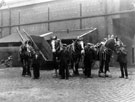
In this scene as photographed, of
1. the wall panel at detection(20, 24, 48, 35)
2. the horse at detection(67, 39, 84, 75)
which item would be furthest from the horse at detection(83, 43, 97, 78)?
the wall panel at detection(20, 24, 48, 35)

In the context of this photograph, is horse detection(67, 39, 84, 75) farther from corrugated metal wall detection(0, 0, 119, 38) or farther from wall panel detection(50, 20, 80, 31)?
wall panel detection(50, 20, 80, 31)

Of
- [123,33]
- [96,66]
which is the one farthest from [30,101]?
[123,33]

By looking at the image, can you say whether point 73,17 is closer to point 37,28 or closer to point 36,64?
A: point 37,28

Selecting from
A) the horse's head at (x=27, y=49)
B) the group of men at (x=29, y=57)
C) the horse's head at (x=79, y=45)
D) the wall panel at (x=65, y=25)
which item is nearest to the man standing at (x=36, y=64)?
the group of men at (x=29, y=57)

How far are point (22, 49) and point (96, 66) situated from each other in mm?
9711

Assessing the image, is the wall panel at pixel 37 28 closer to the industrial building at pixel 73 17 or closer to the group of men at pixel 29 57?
the industrial building at pixel 73 17

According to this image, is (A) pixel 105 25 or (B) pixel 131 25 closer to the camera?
(A) pixel 105 25

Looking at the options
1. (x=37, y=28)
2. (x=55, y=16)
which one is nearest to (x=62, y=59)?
(x=55, y=16)

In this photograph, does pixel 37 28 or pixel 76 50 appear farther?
pixel 37 28

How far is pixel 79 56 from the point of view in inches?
520

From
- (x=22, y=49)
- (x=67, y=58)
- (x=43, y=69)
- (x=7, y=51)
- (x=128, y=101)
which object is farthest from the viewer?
(x=7, y=51)

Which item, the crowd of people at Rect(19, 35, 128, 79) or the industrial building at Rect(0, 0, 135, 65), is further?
the industrial building at Rect(0, 0, 135, 65)

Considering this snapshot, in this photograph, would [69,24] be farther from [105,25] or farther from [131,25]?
[131,25]

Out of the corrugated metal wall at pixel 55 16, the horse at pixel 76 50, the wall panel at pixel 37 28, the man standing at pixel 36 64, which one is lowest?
the man standing at pixel 36 64
